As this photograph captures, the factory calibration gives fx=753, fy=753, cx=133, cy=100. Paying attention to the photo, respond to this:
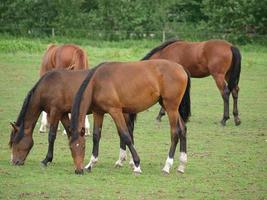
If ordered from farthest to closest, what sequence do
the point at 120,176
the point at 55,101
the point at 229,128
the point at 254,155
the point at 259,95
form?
the point at 259,95
the point at 229,128
the point at 254,155
the point at 55,101
the point at 120,176

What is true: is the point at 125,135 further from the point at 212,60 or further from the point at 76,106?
the point at 212,60

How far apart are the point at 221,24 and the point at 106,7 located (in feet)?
23.3

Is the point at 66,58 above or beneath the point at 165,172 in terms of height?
above

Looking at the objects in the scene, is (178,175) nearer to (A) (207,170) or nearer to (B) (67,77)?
(A) (207,170)

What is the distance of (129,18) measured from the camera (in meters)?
44.3

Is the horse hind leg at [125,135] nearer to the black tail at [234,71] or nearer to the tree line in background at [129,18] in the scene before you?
the black tail at [234,71]

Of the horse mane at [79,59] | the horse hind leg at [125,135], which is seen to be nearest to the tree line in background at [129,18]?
the horse mane at [79,59]

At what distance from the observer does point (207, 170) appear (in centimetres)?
1172

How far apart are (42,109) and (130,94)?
63.7 inches

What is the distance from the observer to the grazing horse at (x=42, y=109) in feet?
39.1

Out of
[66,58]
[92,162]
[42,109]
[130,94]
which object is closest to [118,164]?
[92,162]

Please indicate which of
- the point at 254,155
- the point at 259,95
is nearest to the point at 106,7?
the point at 259,95

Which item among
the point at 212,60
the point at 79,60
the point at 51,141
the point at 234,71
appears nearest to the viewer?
the point at 51,141

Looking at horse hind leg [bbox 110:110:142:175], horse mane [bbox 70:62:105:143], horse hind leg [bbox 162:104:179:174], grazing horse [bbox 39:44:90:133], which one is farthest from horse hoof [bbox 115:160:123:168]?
grazing horse [bbox 39:44:90:133]
